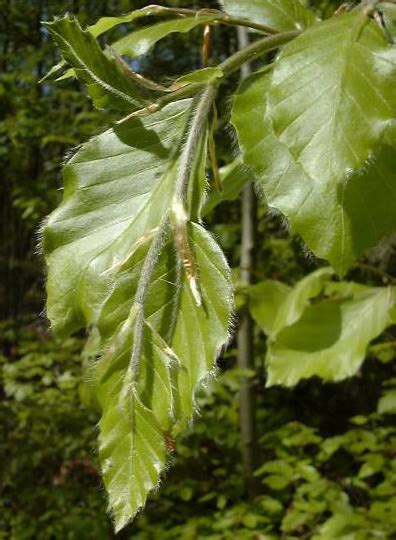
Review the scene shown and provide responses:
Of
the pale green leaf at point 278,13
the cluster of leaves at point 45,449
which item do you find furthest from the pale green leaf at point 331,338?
the cluster of leaves at point 45,449

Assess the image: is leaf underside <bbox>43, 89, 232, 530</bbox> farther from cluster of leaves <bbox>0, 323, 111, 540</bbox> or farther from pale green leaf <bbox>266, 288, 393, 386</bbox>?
cluster of leaves <bbox>0, 323, 111, 540</bbox>

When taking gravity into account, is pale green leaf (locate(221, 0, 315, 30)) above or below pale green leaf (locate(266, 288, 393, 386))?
above

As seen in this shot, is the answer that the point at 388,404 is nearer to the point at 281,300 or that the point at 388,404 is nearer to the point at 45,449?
the point at 281,300

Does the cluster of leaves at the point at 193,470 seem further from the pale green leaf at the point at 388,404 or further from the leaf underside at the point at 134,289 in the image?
the leaf underside at the point at 134,289

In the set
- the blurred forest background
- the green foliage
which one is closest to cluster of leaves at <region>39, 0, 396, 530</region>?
the green foliage

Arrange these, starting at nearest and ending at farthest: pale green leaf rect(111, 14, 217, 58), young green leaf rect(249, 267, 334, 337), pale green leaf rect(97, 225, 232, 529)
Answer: pale green leaf rect(97, 225, 232, 529) → pale green leaf rect(111, 14, 217, 58) → young green leaf rect(249, 267, 334, 337)
